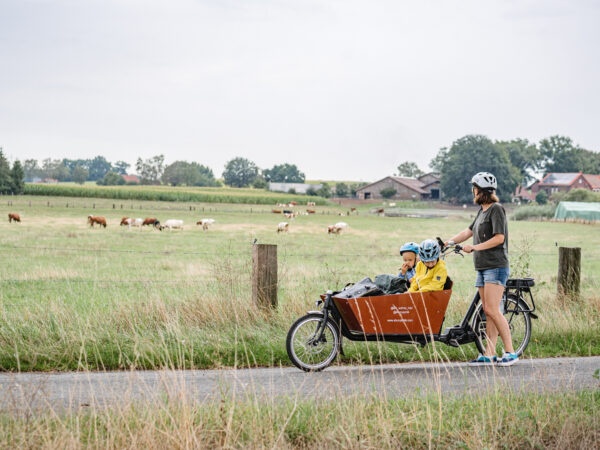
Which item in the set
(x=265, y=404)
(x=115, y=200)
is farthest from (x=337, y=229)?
(x=115, y=200)

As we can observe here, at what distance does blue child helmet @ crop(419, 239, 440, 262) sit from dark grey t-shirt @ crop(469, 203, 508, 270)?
1.78 feet

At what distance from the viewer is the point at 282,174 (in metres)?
173

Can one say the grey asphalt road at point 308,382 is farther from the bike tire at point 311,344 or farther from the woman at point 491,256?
the woman at point 491,256

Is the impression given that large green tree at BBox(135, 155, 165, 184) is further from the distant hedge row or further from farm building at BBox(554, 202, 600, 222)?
farm building at BBox(554, 202, 600, 222)

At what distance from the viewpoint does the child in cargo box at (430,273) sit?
7883 millimetres

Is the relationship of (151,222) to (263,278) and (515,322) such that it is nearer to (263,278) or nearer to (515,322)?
(263,278)

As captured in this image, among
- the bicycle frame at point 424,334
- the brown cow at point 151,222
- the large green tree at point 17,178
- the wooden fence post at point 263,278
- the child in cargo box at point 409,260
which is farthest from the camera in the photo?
the large green tree at point 17,178

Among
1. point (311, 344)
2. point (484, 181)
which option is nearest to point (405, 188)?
point (484, 181)

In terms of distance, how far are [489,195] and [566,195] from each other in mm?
97955

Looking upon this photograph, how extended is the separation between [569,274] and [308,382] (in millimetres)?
5615

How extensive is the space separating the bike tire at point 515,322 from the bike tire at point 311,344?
1843mm

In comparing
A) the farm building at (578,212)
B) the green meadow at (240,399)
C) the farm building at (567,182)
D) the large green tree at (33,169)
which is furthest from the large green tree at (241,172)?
the green meadow at (240,399)

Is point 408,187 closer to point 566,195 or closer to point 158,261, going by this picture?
point 566,195

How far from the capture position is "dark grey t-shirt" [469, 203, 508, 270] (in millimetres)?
7945
